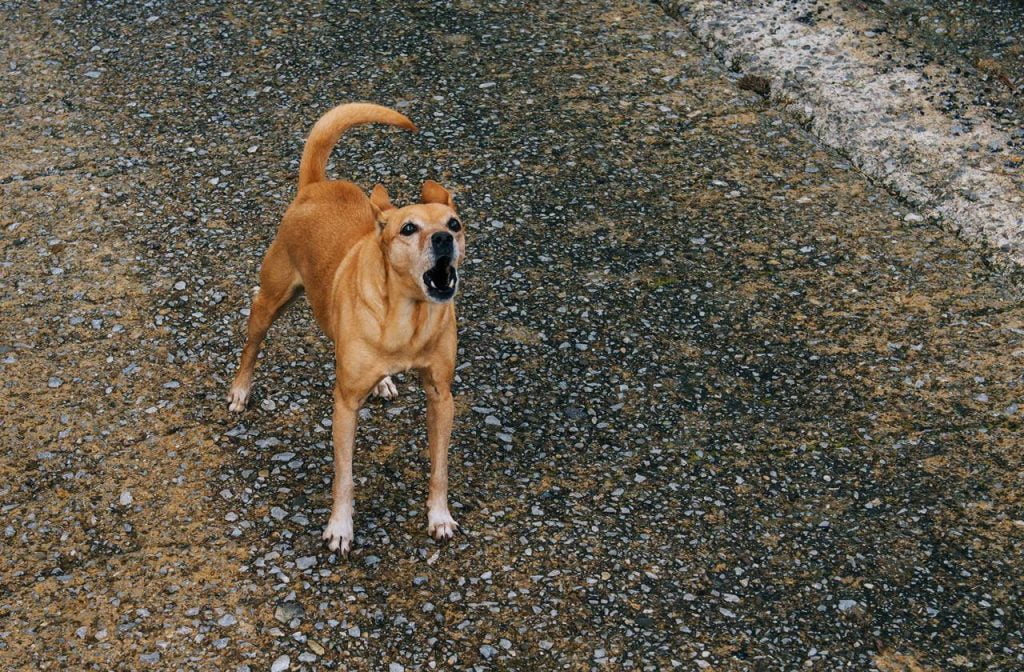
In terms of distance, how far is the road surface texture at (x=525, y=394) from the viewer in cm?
480

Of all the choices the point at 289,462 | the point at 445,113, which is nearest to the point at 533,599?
the point at 289,462

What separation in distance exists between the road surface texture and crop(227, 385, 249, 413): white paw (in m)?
0.06

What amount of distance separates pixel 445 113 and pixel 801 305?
3211mm

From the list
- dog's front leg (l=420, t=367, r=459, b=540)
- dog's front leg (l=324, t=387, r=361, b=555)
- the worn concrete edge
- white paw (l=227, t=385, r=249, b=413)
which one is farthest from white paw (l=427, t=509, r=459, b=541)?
the worn concrete edge

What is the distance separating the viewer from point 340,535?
199 inches

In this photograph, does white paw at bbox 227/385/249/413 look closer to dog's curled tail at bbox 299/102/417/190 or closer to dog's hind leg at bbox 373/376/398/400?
dog's hind leg at bbox 373/376/398/400

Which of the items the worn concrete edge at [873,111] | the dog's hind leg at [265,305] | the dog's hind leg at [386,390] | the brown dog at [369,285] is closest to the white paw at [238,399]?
the dog's hind leg at [265,305]

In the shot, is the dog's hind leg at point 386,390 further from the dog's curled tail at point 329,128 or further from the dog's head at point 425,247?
the dog's head at point 425,247

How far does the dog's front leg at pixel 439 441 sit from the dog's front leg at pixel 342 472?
0.33 m

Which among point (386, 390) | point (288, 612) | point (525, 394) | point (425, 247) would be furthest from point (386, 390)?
point (425, 247)

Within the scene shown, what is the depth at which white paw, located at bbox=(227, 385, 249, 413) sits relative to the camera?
19.3 feet

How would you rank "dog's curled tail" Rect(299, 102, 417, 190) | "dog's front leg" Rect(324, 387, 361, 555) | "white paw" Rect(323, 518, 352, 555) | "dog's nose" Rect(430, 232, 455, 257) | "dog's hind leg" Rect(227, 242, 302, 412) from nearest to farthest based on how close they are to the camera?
"dog's nose" Rect(430, 232, 455, 257)
"dog's front leg" Rect(324, 387, 361, 555)
"white paw" Rect(323, 518, 352, 555)
"dog's curled tail" Rect(299, 102, 417, 190)
"dog's hind leg" Rect(227, 242, 302, 412)

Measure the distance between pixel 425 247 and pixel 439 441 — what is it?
3.28 ft

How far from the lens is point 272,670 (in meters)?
4.52
